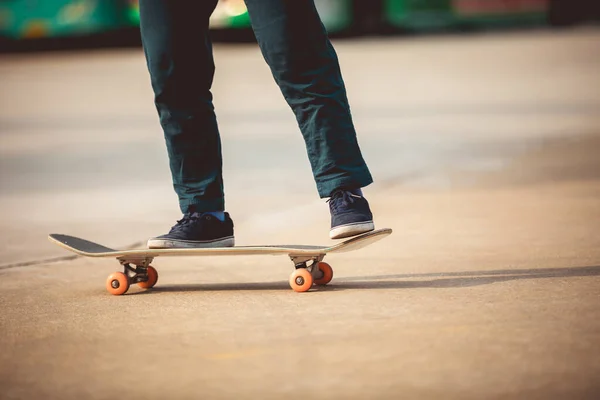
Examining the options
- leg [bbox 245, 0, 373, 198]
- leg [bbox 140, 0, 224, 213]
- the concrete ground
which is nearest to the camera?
the concrete ground

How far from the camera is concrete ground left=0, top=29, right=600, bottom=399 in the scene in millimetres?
3027

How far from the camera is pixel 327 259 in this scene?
16.6 feet

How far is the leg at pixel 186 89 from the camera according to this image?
413 centimetres

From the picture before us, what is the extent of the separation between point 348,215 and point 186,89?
74cm

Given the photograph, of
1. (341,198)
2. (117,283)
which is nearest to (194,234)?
(117,283)

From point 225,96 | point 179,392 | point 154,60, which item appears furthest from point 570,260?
point 225,96

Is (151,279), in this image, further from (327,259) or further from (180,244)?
(327,259)

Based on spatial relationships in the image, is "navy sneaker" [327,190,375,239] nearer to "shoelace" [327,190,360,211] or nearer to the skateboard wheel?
"shoelace" [327,190,360,211]

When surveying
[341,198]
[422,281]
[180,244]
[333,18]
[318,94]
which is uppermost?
[333,18]

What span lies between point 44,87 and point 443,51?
929 centimetres

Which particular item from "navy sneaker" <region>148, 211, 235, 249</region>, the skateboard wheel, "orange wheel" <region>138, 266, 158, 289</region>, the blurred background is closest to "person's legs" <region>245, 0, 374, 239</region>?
the skateboard wheel

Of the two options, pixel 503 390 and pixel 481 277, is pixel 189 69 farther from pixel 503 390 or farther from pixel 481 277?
pixel 503 390

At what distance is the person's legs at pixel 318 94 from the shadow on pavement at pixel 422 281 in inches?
11.9

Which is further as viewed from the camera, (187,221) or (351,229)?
(187,221)
